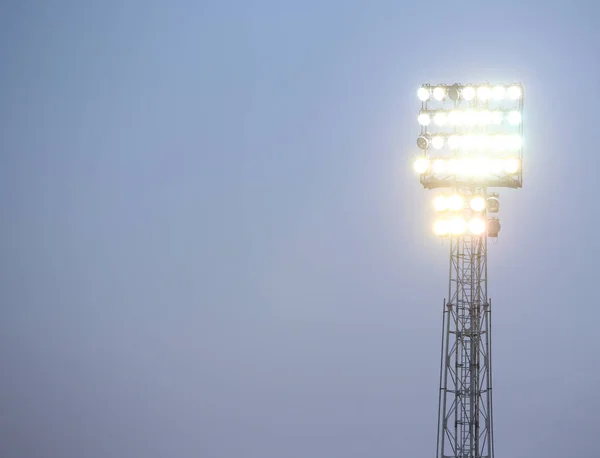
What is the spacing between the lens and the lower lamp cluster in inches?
867

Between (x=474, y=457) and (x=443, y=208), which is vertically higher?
(x=443, y=208)

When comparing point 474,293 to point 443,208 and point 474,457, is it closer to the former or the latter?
point 443,208

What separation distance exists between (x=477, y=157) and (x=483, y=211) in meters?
1.52

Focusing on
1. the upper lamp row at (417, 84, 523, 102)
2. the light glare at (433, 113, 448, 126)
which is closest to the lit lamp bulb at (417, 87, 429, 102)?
the upper lamp row at (417, 84, 523, 102)

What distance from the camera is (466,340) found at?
885 inches

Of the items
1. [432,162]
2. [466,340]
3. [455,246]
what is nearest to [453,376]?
[466,340]

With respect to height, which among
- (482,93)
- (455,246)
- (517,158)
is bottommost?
(455,246)

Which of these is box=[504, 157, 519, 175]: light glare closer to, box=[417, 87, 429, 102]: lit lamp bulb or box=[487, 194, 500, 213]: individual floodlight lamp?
box=[487, 194, 500, 213]: individual floodlight lamp

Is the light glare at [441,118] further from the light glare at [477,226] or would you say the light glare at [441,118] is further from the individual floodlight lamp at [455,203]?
the light glare at [477,226]

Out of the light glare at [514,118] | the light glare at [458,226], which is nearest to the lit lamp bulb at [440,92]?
the light glare at [514,118]

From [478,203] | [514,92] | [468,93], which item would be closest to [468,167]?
[478,203]

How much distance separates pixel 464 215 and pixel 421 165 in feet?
6.12

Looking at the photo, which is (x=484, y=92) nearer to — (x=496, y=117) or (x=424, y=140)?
Result: (x=496, y=117)

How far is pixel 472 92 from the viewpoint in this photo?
2247 centimetres
